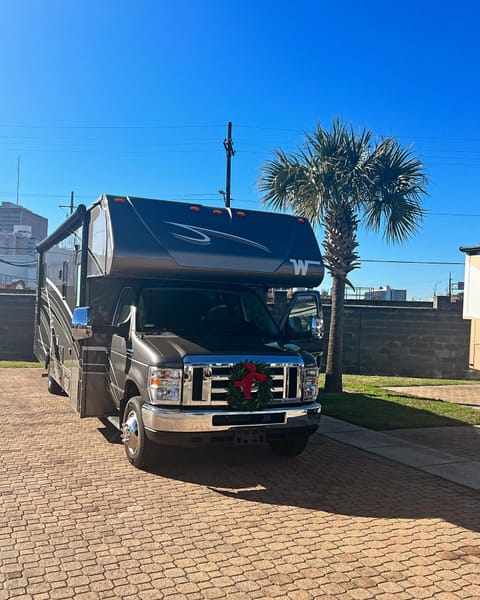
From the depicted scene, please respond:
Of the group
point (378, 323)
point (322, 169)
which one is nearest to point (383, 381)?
point (378, 323)

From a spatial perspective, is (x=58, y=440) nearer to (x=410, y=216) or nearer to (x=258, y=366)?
(x=258, y=366)

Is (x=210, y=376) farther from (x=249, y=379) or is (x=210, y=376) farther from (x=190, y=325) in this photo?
(x=190, y=325)

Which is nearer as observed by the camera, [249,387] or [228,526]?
[228,526]

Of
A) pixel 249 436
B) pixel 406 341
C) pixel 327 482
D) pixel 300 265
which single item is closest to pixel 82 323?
pixel 249 436

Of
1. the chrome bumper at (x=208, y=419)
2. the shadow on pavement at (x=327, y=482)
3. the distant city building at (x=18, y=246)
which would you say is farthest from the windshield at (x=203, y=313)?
the distant city building at (x=18, y=246)

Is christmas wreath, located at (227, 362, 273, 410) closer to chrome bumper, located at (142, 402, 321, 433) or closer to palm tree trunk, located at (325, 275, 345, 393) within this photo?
chrome bumper, located at (142, 402, 321, 433)

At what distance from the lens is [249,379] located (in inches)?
242

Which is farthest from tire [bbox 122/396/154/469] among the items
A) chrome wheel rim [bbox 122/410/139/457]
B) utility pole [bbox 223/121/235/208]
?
utility pole [bbox 223/121/235/208]

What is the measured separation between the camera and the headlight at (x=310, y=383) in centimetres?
664

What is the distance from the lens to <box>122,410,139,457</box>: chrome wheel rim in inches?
257

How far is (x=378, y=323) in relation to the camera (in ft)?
61.5

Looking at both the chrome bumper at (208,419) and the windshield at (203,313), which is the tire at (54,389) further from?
the chrome bumper at (208,419)

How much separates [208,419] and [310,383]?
1.36 meters

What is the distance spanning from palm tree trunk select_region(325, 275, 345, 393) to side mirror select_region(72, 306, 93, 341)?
273 inches
